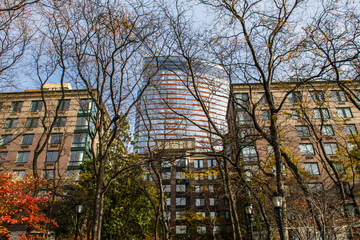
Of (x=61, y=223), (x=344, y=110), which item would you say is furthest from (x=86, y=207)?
(x=344, y=110)

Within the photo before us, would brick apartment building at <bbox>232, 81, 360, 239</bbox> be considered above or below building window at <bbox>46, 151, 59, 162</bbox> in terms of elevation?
below

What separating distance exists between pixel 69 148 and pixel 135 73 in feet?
69.3

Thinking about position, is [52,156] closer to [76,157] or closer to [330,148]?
[76,157]

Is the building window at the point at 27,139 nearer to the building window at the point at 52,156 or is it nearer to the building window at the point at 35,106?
the building window at the point at 52,156

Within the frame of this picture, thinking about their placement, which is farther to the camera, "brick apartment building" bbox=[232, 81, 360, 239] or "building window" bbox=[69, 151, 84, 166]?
"building window" bbox=[69, 151, 84, 166]

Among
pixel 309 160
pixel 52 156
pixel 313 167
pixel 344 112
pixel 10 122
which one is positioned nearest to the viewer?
pixel 313 167

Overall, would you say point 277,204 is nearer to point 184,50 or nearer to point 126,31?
point 184,50

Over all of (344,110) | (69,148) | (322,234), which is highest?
(344,110)

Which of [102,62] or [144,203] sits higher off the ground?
[102,62]

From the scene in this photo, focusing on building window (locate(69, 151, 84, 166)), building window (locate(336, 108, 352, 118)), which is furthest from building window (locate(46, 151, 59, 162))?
building window (locate(336, 108, 352, 118))

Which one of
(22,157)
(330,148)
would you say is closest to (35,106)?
(22,157)

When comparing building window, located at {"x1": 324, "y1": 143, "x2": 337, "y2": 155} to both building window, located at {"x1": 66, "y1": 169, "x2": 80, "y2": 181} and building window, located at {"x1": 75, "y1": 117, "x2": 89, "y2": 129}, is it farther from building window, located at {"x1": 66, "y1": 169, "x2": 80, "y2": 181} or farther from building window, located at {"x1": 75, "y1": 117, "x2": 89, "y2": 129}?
building window, located at {"x1": 75, "y1": 117, "x2": 89, "y2": 129}

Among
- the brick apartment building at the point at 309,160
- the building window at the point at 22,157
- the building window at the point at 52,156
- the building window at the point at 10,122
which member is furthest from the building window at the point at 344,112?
the building window at the point at 10,122

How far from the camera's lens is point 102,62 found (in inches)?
456
